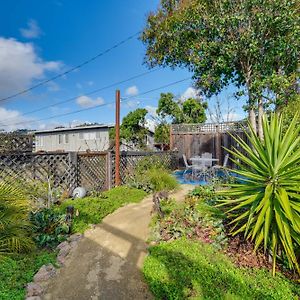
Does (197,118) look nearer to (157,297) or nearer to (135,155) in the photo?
(135,155)

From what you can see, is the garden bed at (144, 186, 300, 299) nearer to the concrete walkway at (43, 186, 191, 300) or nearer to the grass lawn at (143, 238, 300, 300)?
the grass lawn at (143, 238, 300, 300)

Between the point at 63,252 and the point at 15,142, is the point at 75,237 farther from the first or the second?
the point at 15,142

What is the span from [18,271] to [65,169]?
162 inches

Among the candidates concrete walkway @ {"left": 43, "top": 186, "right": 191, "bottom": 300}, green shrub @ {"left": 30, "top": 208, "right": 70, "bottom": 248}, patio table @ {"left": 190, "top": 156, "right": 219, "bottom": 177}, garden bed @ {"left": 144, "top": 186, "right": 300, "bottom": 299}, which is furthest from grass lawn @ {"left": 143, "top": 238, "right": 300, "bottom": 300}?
patio table @ {"left": 190, "top": 156, "right": 219, "bottom": 177}

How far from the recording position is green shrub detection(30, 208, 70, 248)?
3.94 metres

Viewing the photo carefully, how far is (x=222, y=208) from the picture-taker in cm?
490

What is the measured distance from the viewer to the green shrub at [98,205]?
192 inches

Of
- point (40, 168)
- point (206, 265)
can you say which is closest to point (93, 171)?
point (40, 168)

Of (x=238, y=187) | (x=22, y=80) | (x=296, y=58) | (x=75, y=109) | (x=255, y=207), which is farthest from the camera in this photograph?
(x=75, y=109)

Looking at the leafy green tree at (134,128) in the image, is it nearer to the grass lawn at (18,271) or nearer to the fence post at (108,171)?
the fence post at (108,171)

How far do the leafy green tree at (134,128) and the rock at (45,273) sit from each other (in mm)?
16630

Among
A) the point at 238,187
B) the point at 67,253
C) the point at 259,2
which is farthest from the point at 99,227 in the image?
the point at 259,2

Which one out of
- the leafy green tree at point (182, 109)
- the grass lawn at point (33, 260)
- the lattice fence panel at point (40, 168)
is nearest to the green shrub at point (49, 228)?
the grass lawn at point (33, 260)

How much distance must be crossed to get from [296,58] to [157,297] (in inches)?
304
